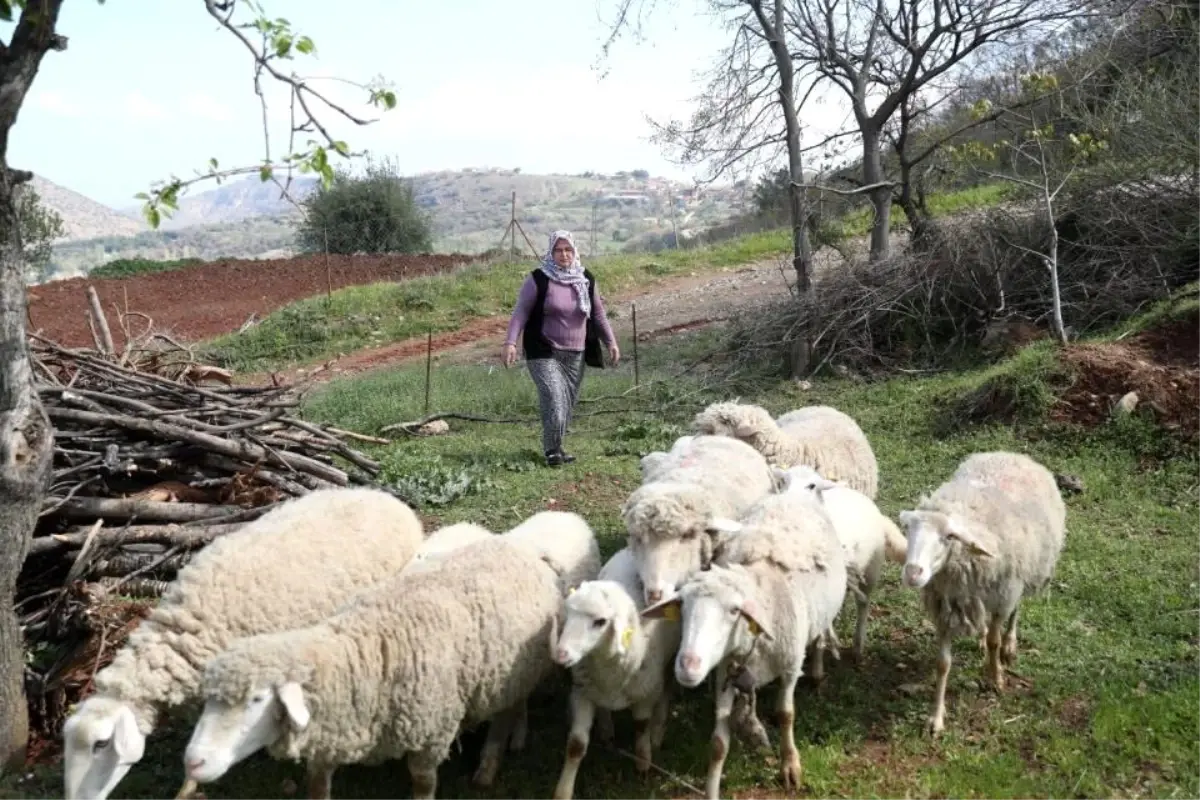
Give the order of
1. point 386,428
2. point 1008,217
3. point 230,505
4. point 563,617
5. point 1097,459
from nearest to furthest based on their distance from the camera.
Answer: point 563,617 → point 230,505 → point 1097,459 → point 386,428 → point 1008,217

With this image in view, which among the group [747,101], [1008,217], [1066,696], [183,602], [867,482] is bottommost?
[1066,696]

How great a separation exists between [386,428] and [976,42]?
9.54 m

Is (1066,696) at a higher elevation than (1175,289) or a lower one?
lower

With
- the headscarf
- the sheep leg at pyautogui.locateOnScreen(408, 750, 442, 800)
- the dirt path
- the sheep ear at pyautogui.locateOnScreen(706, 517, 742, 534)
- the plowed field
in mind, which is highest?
the plowed field

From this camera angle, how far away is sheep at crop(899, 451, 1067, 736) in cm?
455

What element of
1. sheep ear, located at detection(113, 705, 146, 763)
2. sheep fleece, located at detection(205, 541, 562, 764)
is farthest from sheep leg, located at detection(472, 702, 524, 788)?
A: sheep ear, located at detection(113, 705, 146, 763)

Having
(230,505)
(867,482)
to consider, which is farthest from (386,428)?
(867,482)

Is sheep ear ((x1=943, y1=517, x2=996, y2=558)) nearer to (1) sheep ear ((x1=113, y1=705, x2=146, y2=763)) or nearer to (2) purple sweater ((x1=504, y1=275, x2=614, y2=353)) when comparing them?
(1) sheep ear ((x1=113, y1=705, x2=146, y2=763))

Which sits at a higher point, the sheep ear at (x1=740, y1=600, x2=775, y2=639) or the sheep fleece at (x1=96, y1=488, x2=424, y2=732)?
the sheep fleece at (x1=96, y1=488, x2=424, y2=732)

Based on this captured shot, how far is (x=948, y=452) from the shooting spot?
8.60 metres

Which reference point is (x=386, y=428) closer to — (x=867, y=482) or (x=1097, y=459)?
(x=867, y=482)

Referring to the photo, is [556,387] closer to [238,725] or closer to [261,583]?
[261,583]

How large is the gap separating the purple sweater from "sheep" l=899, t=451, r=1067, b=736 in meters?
4.15

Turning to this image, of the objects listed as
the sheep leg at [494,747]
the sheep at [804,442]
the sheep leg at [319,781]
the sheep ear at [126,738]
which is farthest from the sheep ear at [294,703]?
the sheep at [804,442]
